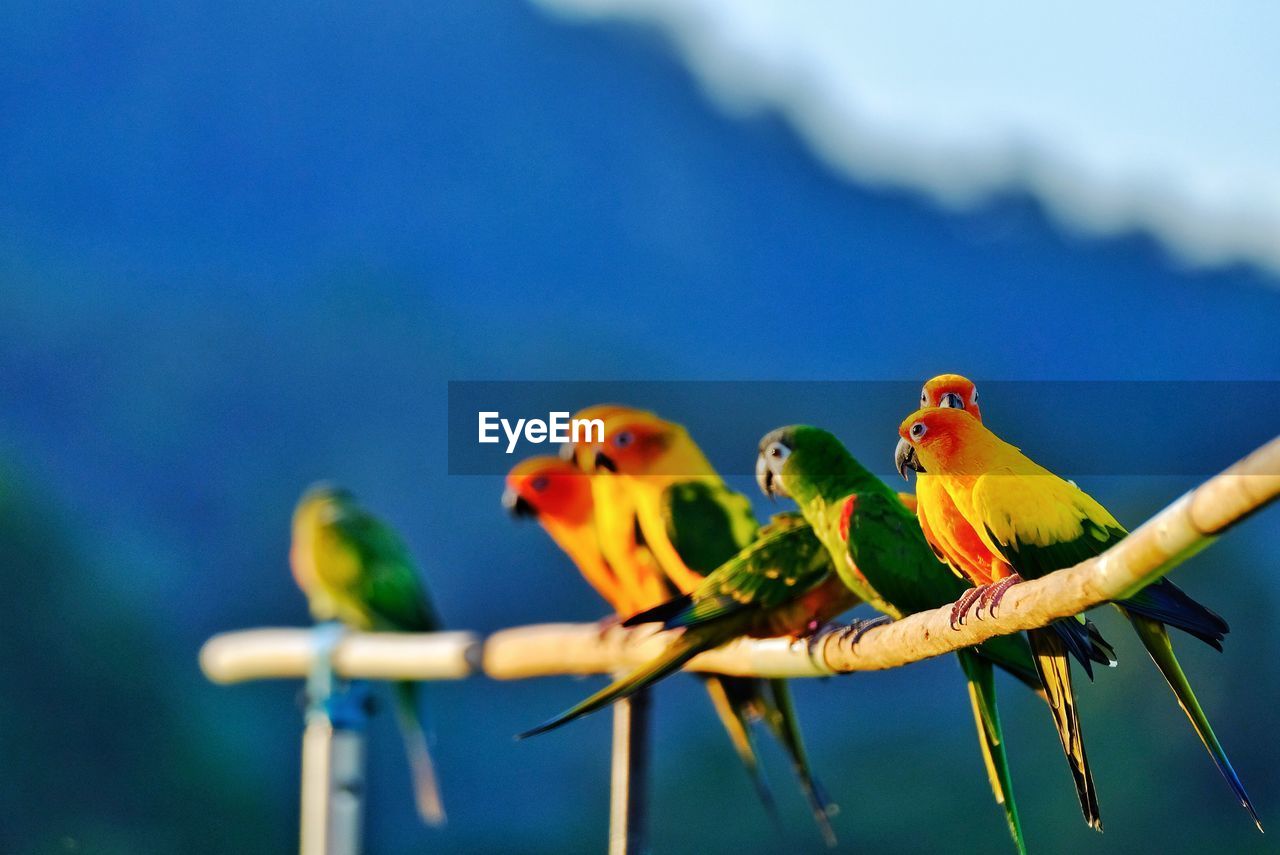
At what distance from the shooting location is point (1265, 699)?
2732 millimetres

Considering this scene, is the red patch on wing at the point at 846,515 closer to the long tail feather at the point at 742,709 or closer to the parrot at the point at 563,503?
the long tail feather at the point at 742,709

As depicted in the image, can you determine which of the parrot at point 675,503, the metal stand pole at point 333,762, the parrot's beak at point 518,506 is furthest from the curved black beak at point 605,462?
the metal stand pole at point 333,762

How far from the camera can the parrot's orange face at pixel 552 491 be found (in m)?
1.77

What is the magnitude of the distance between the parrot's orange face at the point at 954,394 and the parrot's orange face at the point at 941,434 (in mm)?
54

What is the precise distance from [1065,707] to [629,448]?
27.0 inches

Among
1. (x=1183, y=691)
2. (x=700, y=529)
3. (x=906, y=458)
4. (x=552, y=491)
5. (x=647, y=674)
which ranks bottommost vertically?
(x=1183, y=691)

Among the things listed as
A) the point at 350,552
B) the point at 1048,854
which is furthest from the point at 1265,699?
the point at 350,552

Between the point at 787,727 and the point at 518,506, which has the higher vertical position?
the point at 518,506

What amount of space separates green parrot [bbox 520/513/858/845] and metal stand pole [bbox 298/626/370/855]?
20.1 inches

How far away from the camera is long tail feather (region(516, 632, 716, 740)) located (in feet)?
4.45

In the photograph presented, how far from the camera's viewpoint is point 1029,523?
1117mm

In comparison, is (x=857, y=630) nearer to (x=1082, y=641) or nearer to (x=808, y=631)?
(x=808, y=631)

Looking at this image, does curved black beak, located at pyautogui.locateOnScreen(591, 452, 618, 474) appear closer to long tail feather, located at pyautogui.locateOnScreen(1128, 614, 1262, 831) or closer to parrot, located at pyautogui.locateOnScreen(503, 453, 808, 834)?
parrot, located at pyautogui.locateOnScreen(503, 453, 808, 834)

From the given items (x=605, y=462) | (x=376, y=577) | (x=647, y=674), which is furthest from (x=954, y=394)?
(x=376, y=577)
